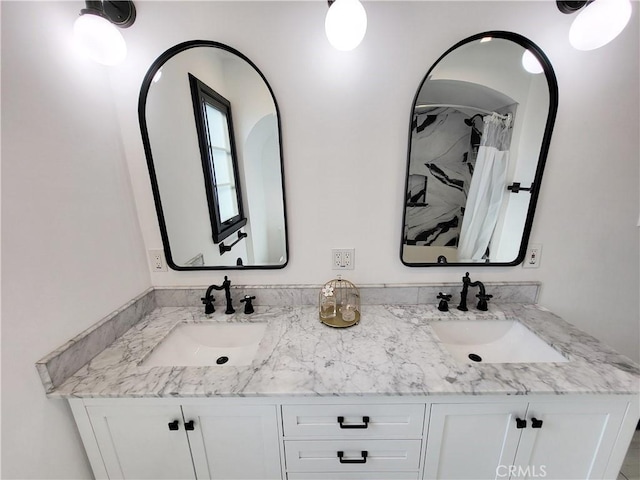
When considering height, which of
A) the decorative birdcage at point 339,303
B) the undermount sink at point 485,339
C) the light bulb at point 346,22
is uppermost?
the light bulb at point 346,22

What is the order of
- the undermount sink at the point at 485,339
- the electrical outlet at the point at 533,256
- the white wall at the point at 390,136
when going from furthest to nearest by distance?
the electrical outlet at the point at 533,256
the undermount sink at the point at 485,339
the white wall at the point at 390,136

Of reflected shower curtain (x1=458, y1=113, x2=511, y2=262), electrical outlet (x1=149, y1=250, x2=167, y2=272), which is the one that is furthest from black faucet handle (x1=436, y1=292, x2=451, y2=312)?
electrical outlet (x1=149, y1=250, x2=167, y2=272)

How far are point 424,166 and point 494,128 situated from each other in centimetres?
36

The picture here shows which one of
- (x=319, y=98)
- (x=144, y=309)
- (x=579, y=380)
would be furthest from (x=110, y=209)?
(x=579, y=380)

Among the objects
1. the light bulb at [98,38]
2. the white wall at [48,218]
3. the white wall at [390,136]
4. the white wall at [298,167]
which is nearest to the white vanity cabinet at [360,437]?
the white wall at [48,218]

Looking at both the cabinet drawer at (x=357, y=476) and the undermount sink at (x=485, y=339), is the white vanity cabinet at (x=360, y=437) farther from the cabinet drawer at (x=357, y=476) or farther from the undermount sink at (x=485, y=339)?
the undermount sink at (x=485, y=339)

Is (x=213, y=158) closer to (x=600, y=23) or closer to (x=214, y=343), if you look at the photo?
(x=214, y=343)

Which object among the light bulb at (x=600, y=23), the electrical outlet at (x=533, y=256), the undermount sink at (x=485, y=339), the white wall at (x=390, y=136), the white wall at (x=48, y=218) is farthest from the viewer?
the electrical outlet at (x=533, y=256)

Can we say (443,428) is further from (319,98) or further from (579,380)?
(319,98)

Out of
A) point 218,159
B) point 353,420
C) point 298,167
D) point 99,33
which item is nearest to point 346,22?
point 298,167

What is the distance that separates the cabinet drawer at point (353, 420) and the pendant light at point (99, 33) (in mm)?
1466

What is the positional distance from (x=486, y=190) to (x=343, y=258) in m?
0.78

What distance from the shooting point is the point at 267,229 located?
4.09 ft

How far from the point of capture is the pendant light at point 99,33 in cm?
86
